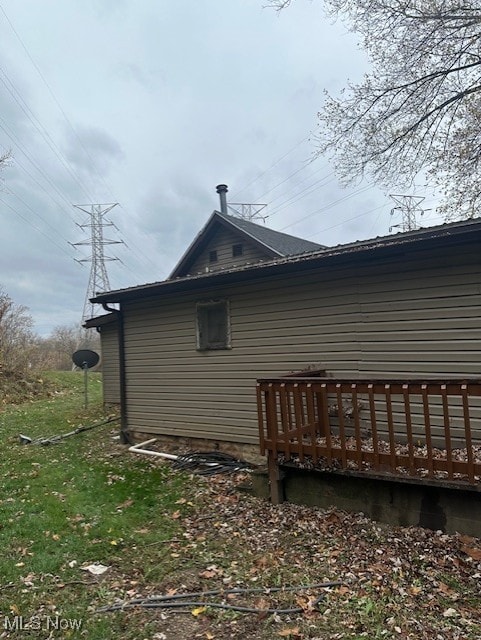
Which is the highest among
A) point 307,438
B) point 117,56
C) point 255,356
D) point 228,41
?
point 117,56

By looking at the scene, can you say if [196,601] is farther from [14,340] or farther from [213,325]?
[14,340]

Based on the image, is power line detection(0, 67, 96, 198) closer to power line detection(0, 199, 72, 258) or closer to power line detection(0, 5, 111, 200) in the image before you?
power line detection(0, 5, 111, 200)

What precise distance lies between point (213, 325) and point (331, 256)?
240cm

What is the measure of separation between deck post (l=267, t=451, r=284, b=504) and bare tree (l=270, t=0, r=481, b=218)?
23.1 feet

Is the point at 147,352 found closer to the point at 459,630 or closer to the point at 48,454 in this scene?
the point at 48,454

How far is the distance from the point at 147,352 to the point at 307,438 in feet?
12.2

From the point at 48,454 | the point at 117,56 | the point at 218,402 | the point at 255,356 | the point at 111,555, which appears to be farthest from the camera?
the point at 117,56

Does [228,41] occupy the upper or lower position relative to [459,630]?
upper

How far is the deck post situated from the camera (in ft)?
13.8

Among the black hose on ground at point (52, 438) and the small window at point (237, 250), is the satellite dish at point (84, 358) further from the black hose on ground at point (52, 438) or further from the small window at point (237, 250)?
the small window at point (237, 250)

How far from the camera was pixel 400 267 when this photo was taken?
4.61 m

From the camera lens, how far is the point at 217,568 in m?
3.21

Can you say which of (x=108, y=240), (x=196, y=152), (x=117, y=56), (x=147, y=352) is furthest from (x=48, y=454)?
(x=108, y=240)

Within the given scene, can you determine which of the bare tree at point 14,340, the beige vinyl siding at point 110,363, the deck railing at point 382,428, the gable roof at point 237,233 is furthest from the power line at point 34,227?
the deck railing at point 382,428
